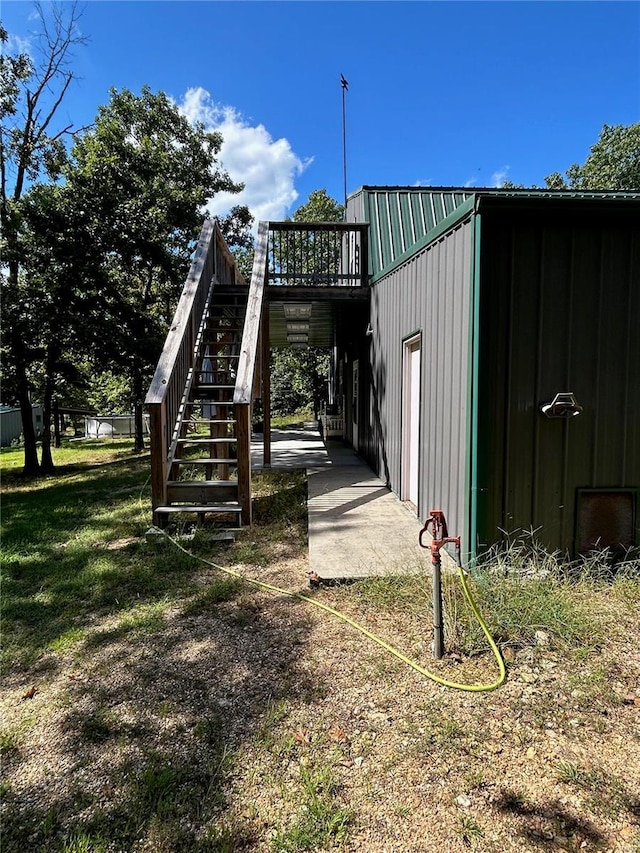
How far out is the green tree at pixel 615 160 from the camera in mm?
19891

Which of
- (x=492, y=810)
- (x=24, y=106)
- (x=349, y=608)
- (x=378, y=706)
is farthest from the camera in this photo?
(x=24, y=106)

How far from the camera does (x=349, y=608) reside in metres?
2.87

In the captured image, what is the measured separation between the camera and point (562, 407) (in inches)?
129

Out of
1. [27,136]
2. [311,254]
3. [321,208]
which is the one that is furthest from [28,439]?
[321,208]

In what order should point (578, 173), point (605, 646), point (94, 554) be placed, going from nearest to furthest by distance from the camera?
point (605, 646), point (94, 554), point (578, 173)

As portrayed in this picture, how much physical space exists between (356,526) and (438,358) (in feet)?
5.68

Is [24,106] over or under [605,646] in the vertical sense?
over

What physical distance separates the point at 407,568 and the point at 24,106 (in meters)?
13.7

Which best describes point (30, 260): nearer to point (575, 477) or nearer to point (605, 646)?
point (575, 477)

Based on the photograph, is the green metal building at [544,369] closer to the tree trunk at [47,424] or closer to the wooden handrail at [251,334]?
the wooden handrail at [251,334]

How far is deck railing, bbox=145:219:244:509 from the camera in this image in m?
4.12

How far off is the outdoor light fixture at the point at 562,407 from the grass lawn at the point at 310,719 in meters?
1.13

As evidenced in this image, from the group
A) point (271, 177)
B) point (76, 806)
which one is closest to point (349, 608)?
point (76, 806)

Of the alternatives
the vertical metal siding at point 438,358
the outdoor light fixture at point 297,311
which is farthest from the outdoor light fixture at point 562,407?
the outdoor light fixture at point 297,311
